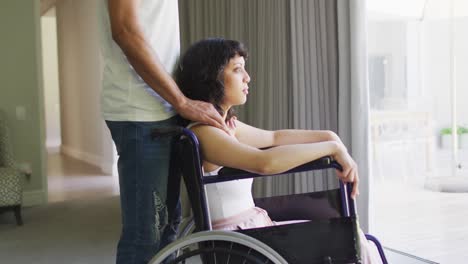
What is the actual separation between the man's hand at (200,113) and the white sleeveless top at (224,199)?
151 millimetres

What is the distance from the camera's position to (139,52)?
1.42 m

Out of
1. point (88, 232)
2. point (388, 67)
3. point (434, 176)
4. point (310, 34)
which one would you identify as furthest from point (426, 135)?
point (88, 232)

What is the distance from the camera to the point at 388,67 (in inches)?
112

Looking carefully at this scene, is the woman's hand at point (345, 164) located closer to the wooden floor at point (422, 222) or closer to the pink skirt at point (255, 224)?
the pink skirt at point (255, 224)

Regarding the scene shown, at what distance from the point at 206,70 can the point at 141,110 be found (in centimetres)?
22

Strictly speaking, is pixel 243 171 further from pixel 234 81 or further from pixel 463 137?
pixel 463 137

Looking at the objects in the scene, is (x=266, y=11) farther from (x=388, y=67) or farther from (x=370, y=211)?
(x=370, y=211)

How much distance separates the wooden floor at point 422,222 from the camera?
272 cm

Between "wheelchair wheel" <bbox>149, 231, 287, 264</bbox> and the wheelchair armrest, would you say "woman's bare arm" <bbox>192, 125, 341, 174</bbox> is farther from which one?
"wheelchair wheel" <bbox>149, 231, 287, 264</bbox>

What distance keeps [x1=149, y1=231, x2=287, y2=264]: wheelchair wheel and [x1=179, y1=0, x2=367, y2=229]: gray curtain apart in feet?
4.79

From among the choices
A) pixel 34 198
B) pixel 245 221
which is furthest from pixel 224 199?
pixel 34 198

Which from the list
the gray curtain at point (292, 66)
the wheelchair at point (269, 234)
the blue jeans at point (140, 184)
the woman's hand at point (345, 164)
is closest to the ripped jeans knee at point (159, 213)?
the blue jeans at point (140, 184)

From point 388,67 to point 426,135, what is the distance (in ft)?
1.33

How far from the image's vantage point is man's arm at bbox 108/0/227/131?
1417mm
